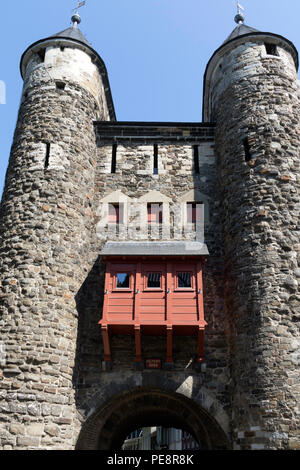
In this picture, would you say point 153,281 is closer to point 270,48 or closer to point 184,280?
point 184,280

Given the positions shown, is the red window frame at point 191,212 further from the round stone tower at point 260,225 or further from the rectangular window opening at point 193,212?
the round stone tower at point 260,225

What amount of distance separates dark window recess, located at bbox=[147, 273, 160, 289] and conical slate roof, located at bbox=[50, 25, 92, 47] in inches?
317

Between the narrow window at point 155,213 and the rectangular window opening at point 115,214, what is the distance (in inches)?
31.6

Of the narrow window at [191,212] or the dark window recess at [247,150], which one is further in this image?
the narrow window at [191,212]

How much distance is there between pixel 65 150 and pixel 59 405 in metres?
6.54

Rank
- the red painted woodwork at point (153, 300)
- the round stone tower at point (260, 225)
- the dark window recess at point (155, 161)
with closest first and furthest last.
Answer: the round stone tower at point (260, 225) < the red painted woodwork at point (153, 300) < the dark window recess at point (155, 161)

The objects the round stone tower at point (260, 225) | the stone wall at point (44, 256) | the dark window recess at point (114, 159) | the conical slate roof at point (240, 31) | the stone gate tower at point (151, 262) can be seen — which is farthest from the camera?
the conical slate roof at point (240, 31)

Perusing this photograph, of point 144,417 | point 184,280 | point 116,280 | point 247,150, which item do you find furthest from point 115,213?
point 144,417

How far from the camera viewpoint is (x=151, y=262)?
11.1 metres

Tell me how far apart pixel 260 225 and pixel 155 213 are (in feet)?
10.3

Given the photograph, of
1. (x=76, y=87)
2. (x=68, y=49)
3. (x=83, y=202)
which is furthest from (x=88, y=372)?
(x=68, y=49)

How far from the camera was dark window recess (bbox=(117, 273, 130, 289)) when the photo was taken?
36.0 ft

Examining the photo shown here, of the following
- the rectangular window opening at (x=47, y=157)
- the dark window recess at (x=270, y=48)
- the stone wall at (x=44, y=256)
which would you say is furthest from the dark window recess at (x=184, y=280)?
the dark window recess at (x=270, y=48)

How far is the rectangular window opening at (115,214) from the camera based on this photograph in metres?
12.5
